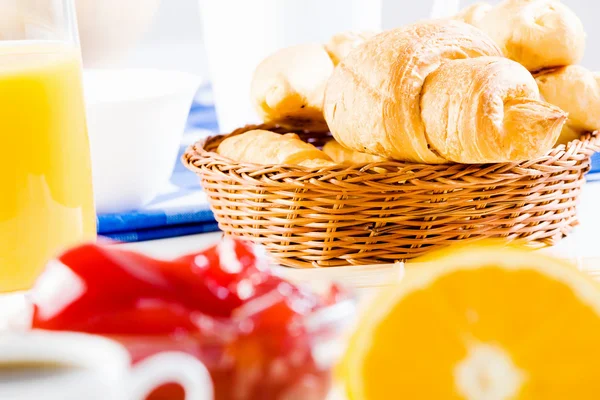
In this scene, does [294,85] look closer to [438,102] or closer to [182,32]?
[438,102]

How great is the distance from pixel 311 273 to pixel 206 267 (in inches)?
13.4

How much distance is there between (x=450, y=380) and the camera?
0.31m

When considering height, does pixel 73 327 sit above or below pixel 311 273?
above

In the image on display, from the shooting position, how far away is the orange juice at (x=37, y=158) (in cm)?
66

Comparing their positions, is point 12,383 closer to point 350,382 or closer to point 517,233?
point 350,382

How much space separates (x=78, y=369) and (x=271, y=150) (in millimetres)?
591

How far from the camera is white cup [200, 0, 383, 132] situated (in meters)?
1.07

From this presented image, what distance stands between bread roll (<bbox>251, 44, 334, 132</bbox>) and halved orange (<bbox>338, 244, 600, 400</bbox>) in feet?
2.06

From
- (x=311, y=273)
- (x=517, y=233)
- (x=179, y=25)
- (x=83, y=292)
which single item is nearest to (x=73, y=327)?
(x=83, y=292)

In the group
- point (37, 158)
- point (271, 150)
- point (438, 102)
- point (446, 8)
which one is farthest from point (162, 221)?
point (446, 8)

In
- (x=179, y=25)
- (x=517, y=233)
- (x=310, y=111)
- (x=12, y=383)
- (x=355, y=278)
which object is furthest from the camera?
(x=179, y=25)

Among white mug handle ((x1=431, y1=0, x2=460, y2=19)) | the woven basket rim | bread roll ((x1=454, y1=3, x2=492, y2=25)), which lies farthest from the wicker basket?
white mug handle ((x1=431, y1=0, x2=460, y2=19))

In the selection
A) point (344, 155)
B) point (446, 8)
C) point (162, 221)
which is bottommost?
point (162, 221)

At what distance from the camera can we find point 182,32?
156cm
